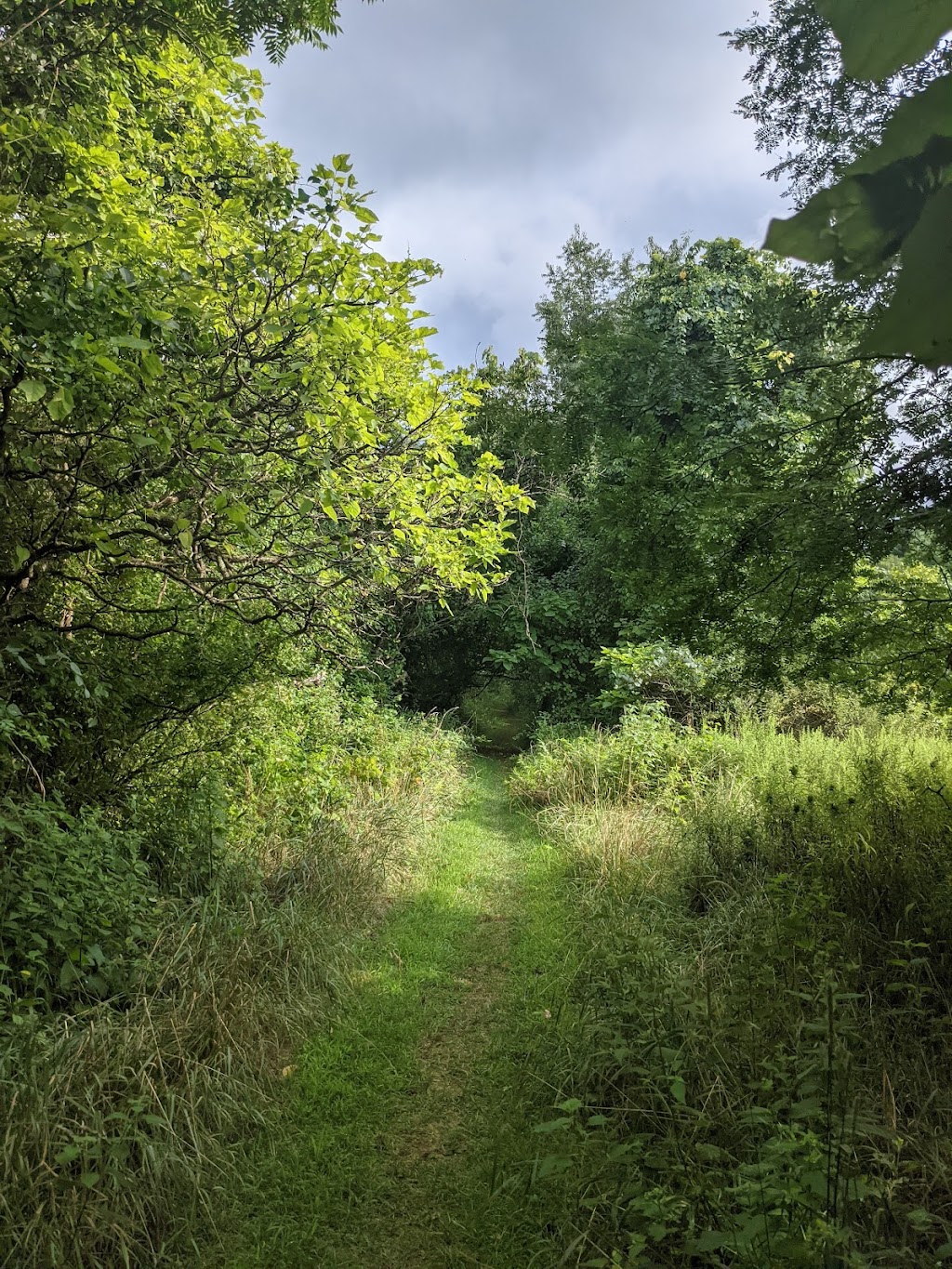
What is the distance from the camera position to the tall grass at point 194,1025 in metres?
2.48

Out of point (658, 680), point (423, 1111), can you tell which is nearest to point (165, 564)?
point (423, 1111)

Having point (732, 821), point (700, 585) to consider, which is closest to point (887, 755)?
point (732, 821)

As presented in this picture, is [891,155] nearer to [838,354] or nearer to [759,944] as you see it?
[759,944]

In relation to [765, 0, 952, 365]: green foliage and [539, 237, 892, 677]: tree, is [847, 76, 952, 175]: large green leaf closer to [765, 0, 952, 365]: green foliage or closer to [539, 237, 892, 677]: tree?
[765, 0, 952, 365]: green foliage

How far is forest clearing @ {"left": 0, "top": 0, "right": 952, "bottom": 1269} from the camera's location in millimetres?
2502

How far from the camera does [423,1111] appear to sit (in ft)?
11.1

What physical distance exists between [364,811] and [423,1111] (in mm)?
3556

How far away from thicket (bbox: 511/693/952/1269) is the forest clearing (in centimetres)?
3

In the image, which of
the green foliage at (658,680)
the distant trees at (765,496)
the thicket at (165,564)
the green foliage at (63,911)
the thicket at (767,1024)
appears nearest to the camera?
the thicket at (767,1024)

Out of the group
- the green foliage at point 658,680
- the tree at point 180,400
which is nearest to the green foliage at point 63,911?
the tree at point 180,400

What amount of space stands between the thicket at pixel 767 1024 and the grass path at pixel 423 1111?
262 millimetres

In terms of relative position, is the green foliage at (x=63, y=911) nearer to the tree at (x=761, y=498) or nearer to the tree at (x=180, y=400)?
the tree at (x=180, y=400)

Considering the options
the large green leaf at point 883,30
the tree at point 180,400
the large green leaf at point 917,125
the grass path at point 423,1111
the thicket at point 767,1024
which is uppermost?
the tree at point 180,400

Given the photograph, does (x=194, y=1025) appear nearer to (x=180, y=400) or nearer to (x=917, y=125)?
(x=180, y=400)
